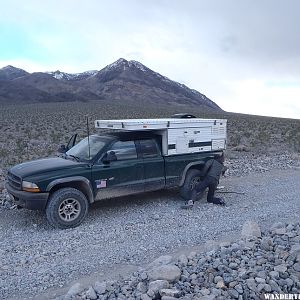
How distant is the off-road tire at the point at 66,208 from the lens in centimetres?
757

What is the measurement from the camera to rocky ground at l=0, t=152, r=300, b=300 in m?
4.90

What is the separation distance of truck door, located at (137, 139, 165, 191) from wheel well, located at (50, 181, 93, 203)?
1.34 metres

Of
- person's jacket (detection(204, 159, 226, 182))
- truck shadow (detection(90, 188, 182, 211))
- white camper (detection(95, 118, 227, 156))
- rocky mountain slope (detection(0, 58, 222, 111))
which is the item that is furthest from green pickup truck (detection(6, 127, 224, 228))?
rocky mountain slope (detection(0, 58, 222, 111))

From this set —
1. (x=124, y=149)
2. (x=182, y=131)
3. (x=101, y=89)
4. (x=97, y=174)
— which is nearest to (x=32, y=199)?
(x=97, y=174)

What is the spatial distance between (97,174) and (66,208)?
883mm

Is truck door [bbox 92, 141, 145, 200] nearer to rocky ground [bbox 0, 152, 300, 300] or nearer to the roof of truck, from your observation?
the roof of truck

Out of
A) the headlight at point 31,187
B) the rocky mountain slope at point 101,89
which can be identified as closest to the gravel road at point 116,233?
the headlight at point 31,187

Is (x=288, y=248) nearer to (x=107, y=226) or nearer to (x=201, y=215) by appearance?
(x=201, y=215)

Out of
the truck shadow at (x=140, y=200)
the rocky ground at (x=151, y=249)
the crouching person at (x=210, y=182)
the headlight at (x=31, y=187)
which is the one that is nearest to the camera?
the rocky ground at (x=151, y=249)

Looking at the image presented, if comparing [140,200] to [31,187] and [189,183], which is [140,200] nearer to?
[189,183]

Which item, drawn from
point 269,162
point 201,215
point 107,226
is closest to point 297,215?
point 201,215

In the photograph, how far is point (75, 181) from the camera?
788cm

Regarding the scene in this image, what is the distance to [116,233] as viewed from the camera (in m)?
7.41

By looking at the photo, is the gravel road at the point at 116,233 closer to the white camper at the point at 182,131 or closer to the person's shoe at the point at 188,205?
the person's shoe at the point at 188,205
